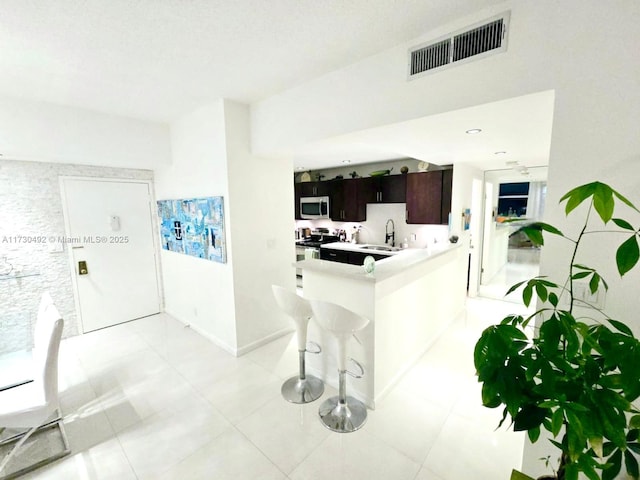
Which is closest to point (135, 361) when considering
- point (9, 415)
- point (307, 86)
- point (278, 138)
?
point (9, 415)

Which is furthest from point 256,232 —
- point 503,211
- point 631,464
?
point 503,211

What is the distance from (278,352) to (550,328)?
9.32 ft

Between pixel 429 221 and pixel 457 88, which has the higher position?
pixel 457 88

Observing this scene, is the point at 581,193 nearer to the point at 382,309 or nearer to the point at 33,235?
the point at 382,309

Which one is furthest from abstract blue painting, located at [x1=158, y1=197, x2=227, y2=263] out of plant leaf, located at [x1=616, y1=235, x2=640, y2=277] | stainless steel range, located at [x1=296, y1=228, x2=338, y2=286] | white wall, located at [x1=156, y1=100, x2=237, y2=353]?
plant leaf, located at [x1=616, y1=235, x2=640, y2=277]

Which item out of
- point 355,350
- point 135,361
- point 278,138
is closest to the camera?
point 355,350

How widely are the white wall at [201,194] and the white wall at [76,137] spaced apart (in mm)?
287

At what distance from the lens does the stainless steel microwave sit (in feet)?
18.8

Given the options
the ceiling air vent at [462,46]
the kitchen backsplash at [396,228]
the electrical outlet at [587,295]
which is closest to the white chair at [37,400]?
the ceiling air vent at [462,46]

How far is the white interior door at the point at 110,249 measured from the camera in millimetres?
3682

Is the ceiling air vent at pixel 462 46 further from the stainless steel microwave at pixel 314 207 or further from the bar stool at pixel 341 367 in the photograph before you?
the stainless steel microwave at pixel 314 207

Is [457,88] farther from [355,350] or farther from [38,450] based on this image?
[38,450]

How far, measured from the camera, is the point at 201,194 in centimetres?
331

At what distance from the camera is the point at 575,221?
4.61ft
